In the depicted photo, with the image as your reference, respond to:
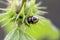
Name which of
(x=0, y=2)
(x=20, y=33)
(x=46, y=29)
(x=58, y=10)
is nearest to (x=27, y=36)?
(x=20, y=33)

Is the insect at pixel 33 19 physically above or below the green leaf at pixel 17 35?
above

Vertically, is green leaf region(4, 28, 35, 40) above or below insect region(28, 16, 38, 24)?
below

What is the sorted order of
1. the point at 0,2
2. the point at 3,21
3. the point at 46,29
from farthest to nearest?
the point at 46,29, the point at 0,2, the point at 3,21

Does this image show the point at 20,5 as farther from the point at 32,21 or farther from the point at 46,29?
the point at 46,29

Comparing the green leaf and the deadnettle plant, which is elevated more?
the deadnettle plant

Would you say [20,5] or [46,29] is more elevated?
[20,5]

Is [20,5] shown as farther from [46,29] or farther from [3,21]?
[46,29]

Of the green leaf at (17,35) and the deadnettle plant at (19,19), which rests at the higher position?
the deadnettle plant at (19,19)

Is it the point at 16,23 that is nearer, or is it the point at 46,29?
the point at 16,23

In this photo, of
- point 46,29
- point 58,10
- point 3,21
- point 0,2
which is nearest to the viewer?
point 3,21
